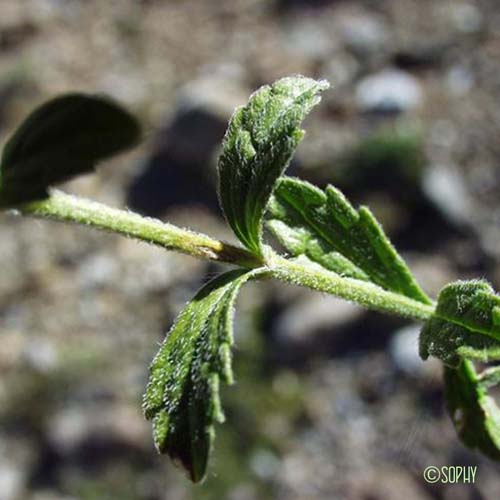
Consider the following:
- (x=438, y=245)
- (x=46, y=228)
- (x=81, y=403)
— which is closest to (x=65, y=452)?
(x=81, y=403)

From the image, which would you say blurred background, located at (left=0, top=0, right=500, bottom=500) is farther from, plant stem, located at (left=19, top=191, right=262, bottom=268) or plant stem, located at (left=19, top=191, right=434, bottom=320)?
plant stem, located at (left=19, top=191, right=262, bottom=268)

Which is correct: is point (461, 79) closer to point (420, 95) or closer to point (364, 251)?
point (420, 95)

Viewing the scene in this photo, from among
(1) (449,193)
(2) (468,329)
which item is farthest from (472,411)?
(1) (449,193)

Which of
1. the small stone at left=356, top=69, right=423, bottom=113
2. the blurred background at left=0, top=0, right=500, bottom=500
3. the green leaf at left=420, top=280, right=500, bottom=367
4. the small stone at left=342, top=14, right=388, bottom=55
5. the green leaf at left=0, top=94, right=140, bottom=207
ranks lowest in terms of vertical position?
the blurred background at left=0, top=0, right=500, bottom=500

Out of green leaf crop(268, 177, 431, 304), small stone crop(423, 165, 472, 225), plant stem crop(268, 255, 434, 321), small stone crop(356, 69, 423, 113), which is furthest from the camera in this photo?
small stone crop(356, 69, 423, 113)

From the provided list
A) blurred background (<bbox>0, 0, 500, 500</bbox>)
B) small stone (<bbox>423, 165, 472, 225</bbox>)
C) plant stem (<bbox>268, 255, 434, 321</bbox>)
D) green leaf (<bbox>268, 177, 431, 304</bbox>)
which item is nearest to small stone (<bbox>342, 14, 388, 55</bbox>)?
blurred background (<bbox>0, 0, 500, 500</bbox>)

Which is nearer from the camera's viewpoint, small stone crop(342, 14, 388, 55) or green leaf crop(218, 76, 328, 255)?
green leaf crop(218, 76, 328, 255)

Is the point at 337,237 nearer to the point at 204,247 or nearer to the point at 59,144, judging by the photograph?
the point at 204,247
